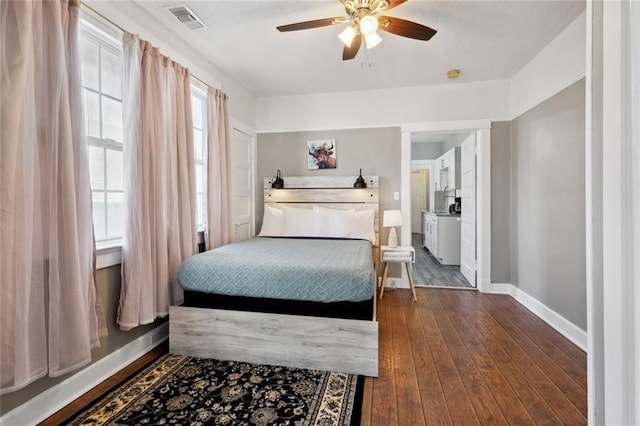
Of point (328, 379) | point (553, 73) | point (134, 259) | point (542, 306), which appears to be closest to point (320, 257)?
point (328, 379)

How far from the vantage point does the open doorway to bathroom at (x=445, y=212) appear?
4.29m

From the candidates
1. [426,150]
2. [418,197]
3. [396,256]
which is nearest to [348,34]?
[396,256]

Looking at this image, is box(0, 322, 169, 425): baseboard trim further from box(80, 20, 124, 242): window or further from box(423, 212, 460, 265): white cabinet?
box(423, 212, 460, 265): white cabinet

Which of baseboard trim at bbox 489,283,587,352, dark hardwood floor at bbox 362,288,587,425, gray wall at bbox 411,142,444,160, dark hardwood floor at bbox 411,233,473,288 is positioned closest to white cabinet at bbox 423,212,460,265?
dark hardwood floor at bbox 411,233,473,288

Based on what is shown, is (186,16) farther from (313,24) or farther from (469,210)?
(469,210)

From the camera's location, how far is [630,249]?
63cm

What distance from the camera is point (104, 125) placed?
6.82 ft

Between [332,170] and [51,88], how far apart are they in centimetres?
303

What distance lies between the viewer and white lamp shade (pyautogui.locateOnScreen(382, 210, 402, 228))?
357 cm

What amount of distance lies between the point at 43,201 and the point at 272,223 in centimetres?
249

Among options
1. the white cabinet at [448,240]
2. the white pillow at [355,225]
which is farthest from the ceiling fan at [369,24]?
the white cabinet at [448,240]

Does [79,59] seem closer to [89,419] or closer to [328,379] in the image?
[89,419]

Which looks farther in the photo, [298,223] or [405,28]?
[298,223]

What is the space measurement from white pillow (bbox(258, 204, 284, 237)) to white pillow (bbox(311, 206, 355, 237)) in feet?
1.47
